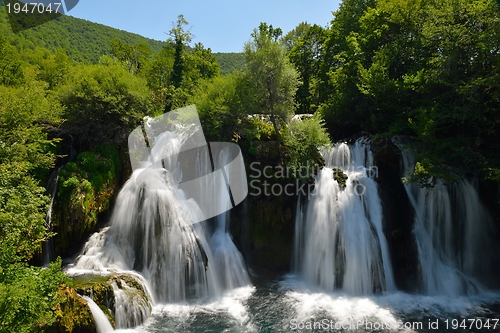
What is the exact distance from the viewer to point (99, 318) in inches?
354

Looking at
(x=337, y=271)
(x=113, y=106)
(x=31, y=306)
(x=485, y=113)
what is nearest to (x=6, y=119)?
(x=113, y=106)

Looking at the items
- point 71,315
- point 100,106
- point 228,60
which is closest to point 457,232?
point 71,315

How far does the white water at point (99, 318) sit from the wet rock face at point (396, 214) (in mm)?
11337

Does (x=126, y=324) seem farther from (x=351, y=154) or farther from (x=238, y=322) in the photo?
(x=351, y=154)

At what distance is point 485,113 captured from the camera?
44.5 feet

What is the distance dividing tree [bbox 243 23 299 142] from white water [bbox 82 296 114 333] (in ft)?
36.3

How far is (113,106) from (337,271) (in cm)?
1361

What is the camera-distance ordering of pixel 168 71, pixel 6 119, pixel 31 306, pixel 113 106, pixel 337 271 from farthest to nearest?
pixel 168 71 < pixel 113 106 < pixel 337 271 < pixel 6 119 < pixel 31 306

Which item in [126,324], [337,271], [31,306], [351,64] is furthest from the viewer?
[351,64]

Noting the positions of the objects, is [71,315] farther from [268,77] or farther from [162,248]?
[268,77]

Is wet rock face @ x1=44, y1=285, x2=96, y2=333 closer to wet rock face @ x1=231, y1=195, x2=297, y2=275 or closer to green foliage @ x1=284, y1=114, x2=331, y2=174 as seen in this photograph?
Result: wet rock face @ x1=231, y1=195, x2=297, y2=275

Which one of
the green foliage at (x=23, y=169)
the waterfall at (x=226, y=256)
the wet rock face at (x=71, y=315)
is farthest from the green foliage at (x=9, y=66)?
the wet rock face at (x=71, y=315)

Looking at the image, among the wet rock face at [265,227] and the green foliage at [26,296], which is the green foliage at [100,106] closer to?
the wet rock face at [265,227]

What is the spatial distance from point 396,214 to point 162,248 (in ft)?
35.4
